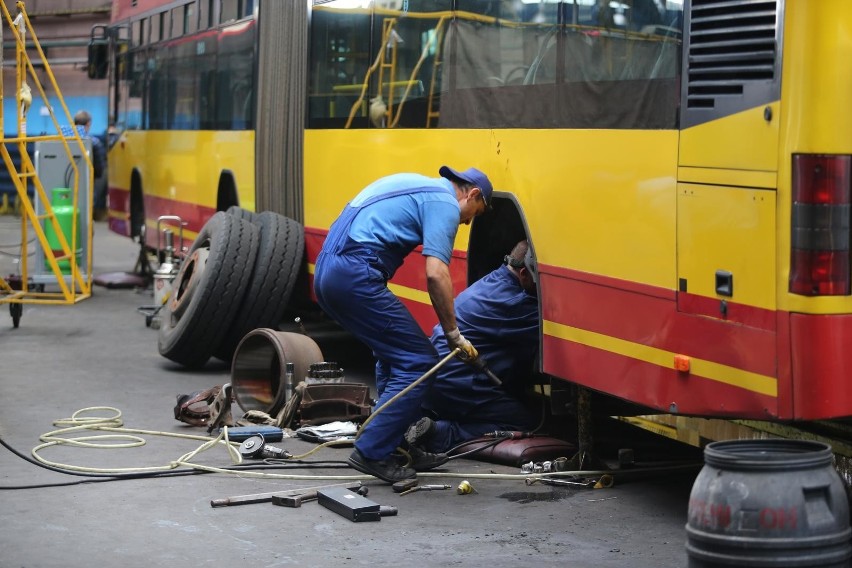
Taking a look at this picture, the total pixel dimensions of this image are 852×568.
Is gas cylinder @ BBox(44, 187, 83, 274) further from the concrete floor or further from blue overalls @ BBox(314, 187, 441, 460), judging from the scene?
blue overalls @ BBox(314, 187, 441, 460)

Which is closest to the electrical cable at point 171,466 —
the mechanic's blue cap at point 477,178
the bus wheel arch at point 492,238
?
the mechanic's blue cap at point 477,178

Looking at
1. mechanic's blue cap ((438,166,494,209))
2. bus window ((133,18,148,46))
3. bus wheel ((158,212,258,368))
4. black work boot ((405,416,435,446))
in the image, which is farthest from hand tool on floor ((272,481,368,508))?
bus window ((133,18,148,46))

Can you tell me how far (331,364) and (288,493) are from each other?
83.8 inches

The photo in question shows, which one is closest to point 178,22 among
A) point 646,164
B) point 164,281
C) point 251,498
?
point 164,281

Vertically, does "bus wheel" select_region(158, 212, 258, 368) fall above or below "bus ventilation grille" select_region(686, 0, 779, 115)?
below

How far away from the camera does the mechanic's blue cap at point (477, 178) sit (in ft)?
24.1

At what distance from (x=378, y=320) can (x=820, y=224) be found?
8.64 feet

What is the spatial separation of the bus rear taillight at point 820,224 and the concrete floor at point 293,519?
129cm

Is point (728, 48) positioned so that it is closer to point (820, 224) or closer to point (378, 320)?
point (820, 224)

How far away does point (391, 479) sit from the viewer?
23.7 feet

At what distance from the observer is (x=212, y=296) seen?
1074 cm

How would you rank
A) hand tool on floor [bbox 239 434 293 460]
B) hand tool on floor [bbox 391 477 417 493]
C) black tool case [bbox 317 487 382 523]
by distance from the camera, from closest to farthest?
black tool case [bbox 317 487 382 523] → hand tool on floor [bbox 391 477 417 493] → hand tool on floor [bbox 239 434 293 460]

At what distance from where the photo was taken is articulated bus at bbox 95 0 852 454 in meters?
5.40

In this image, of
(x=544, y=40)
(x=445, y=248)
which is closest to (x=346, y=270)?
(x=445, y=248)
